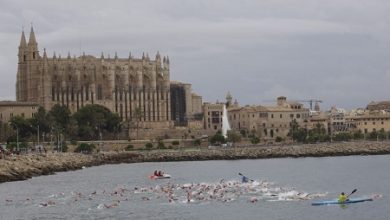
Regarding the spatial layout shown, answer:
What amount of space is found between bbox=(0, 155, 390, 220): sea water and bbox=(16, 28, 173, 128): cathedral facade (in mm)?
88860

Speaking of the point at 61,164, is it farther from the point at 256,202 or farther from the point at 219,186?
the point at 256,202

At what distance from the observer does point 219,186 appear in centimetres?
6850

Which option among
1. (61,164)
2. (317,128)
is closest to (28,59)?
(317,128)

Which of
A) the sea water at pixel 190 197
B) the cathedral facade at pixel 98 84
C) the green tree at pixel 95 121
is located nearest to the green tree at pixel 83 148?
the green tree at pixel 95 121

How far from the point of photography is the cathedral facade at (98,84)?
585 feet

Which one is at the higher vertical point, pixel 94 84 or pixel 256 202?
pixel 94 84

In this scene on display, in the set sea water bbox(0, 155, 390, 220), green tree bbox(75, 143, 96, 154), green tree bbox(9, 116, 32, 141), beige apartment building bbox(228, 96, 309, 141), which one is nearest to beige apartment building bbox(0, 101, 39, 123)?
green tree bbox(9, 116, 32, 141)

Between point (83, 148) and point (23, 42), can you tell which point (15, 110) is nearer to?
point (23, 42)

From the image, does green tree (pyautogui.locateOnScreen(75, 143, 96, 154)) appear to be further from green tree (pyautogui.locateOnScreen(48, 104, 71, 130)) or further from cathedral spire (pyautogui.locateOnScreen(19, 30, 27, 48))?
cathedral spire (pyautogui.locateOnScreen(19, 30, 27, 48))

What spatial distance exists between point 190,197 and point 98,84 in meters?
126

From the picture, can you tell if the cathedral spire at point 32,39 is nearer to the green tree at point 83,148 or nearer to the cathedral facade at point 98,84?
the cathedral facade at point 98,84

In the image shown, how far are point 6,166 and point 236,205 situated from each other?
34096mm

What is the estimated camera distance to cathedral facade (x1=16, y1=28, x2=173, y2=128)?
585 feet

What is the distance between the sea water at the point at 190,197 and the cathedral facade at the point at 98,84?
8886 centimetres
